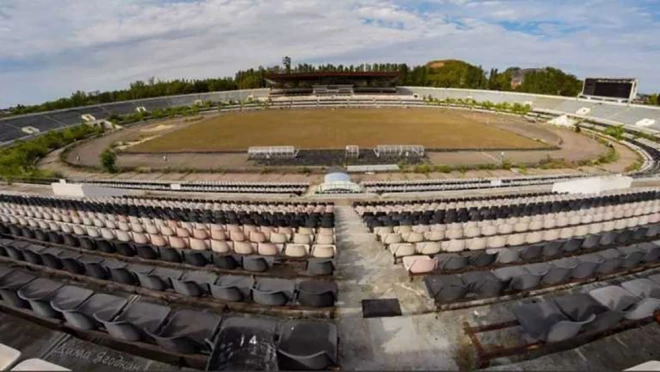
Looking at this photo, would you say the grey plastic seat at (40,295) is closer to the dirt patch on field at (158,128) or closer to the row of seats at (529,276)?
the row of seats at (529,276)

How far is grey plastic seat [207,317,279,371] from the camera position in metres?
4.77

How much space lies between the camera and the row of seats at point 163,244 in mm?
8984

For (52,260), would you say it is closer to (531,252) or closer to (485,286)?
(485,286)

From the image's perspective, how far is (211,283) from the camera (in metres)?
7.20

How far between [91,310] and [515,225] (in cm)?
1127

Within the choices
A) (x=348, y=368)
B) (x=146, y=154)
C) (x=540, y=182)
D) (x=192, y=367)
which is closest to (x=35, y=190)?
(x=146, y=154)

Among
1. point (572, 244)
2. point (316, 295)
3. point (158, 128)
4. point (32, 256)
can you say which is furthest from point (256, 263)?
point (158, 128)

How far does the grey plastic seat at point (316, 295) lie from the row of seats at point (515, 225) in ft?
11.2

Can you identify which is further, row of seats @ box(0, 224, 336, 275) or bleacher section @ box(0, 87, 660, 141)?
bleacher section @ box(0, 87, 660, 141)

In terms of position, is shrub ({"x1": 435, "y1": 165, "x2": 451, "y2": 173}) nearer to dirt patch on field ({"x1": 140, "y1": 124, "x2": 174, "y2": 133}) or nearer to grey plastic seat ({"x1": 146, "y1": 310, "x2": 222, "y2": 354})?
grey plastic seat ({"x1": 146, "y1": 310, "x2": 222, "y2": 354})

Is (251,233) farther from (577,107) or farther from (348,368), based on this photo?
(577,107)

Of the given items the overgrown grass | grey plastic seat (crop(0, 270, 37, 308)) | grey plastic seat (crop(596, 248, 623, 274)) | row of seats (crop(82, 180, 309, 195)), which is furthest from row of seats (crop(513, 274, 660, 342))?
the overgrown grass

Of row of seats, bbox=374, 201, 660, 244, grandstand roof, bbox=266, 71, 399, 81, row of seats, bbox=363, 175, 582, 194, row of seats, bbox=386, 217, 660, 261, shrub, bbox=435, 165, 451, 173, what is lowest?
Result: shrub, bbox=435, 165, 451, 173

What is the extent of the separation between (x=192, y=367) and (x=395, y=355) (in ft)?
10.9
